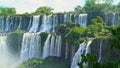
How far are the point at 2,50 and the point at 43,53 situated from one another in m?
6.52


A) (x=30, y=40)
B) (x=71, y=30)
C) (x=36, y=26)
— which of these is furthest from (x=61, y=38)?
(x=36, y=26)

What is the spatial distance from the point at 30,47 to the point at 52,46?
311cm

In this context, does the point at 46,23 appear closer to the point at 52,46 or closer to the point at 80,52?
the point at 52,46

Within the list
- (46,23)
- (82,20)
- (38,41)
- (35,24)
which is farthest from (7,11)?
(38,41)

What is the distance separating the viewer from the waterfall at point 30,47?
46681mm

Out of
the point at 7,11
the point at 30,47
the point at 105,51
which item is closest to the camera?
the point at 105,51

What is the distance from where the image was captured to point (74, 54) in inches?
1624

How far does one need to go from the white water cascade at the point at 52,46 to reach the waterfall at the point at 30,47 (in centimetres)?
103

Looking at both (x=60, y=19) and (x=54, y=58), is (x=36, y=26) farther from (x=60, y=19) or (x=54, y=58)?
(x=54, y=58)

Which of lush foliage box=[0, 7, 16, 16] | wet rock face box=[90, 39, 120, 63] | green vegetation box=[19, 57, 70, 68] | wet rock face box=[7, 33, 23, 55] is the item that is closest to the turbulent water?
wet rock face box=[7, 33, 23, 55]

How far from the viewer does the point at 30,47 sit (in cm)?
4722

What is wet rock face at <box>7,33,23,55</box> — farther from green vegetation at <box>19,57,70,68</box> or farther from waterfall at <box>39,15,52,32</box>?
green vegetation at <box>19,57,70,68</box>

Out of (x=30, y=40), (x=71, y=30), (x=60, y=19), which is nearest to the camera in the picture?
(x=71, y=30)

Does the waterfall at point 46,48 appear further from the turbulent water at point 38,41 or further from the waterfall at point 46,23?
the waterfall at point 46,23
